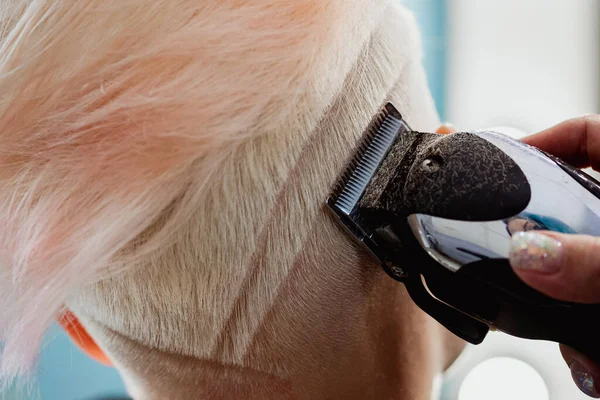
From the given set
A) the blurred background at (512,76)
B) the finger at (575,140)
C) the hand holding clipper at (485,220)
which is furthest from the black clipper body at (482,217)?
the blurred background at (512,76)

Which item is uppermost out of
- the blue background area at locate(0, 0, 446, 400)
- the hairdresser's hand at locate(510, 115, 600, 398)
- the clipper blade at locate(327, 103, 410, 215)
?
the clipper blade at locate(327, 103, 410, 215)

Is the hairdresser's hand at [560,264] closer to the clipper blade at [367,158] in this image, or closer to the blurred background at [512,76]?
the clipper blade at [367,158]

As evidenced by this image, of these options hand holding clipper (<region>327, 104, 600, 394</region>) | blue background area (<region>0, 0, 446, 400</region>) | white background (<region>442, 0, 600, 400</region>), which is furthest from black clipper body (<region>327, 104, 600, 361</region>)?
white background (<region>442, 0, 600, 400</region>)

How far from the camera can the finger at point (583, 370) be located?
504 mm

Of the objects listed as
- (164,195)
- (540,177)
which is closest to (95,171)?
(164,195)

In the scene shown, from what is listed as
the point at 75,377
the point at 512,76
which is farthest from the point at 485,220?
the point at 512,76

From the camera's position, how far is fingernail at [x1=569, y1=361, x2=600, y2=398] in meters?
0.55

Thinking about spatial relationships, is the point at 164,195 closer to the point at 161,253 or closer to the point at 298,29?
the point at 161,253

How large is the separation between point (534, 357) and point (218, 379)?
1.12 metres

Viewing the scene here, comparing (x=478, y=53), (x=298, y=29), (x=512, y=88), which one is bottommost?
(x=512, y=88)

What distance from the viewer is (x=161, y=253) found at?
54 cm

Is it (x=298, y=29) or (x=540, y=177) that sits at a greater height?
(x=298, y=29)

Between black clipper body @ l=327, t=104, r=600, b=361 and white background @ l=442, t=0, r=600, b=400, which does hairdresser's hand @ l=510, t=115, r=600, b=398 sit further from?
white background @ l=442, t=0, r=600, b=400

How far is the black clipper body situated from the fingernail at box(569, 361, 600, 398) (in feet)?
0.28
